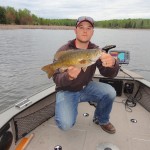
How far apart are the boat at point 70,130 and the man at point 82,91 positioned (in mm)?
199

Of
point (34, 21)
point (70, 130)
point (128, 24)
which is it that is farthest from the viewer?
point (34, 21)

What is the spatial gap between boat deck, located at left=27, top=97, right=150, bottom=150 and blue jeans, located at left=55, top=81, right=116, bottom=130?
0.19 meters

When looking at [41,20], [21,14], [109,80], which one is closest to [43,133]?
[109,80]

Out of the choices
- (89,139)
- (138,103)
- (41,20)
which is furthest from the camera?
(41,20)

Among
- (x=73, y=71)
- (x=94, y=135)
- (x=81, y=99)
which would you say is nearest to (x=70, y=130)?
(x=94, y=135)

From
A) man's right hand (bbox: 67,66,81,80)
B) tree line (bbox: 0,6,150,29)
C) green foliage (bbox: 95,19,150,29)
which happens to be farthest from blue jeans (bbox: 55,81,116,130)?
green foliage (bbox: 95,19,150,29)

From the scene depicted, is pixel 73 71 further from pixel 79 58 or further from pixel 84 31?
pixel 84 31

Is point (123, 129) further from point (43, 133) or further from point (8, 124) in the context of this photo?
point (8, 124)

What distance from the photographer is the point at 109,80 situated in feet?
16.5

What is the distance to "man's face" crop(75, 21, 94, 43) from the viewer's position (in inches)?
142

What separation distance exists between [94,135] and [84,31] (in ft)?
5.31

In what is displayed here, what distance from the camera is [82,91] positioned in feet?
12.6

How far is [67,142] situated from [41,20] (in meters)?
113

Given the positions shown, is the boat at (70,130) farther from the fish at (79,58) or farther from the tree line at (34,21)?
the tree line at (34,21)
